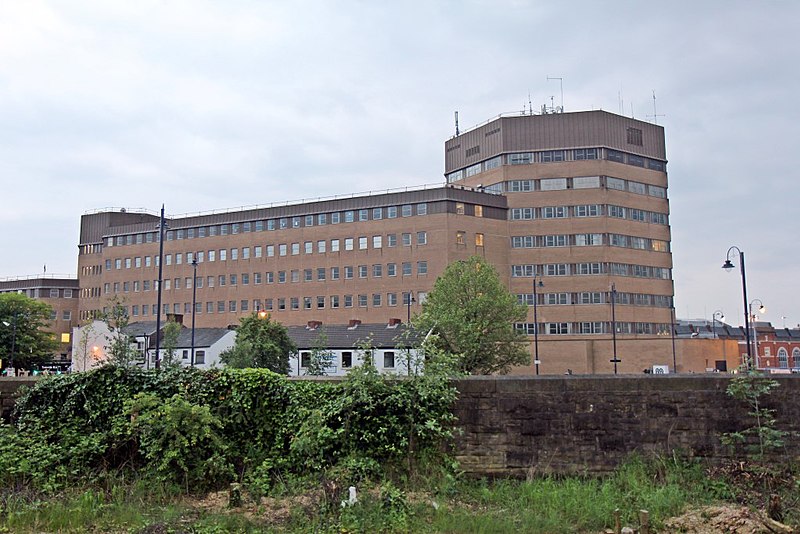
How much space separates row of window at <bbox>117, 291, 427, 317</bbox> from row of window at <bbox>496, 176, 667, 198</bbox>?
17.9m

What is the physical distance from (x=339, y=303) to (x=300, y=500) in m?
74.2

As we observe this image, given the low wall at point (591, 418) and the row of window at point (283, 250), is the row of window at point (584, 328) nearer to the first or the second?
the row of window at point (283, 250)

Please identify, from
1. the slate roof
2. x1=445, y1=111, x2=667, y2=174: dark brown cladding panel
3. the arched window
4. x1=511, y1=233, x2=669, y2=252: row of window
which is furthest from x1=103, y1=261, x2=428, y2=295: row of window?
the arched window

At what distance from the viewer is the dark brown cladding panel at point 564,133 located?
86.9m

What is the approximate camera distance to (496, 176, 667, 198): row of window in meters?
85.6

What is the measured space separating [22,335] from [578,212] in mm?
64299

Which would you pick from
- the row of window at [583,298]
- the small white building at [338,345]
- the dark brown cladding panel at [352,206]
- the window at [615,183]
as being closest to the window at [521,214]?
the dark brown cladding panel at [352,206]

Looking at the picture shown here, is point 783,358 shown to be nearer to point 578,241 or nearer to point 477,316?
point 578,241

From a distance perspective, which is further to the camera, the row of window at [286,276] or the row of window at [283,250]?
the row of window at [283,250]

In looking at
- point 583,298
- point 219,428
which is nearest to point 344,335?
point 583,298

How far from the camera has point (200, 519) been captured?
11289 millimetres

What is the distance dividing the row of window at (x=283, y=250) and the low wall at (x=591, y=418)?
68.6 meters

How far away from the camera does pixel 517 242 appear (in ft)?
284

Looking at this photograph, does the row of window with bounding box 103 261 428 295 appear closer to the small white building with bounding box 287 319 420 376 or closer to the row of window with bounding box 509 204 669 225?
the small white building with bounding box 287 319 420 376
